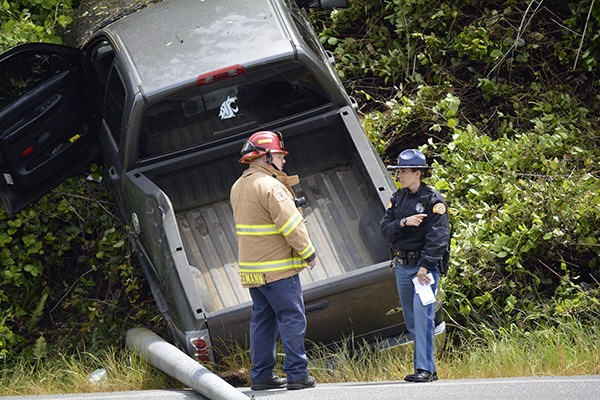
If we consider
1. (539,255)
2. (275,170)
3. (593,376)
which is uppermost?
(275,170)

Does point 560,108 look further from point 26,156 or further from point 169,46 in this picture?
point 26,156

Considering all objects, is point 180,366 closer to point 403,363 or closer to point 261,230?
point 261,230

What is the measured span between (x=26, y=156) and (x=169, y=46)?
161cm

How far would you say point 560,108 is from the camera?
9.67 m

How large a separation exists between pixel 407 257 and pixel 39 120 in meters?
3.70

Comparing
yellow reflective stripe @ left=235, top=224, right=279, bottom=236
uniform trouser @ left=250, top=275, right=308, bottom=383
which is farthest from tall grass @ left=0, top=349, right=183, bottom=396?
yellow reflective stripe @ left=235, top=224, right=279, bottom=236

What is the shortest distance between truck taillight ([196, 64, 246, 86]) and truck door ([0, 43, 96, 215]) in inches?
64.1

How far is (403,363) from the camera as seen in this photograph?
7.00 meters

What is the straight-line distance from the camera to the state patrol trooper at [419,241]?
21.3ft

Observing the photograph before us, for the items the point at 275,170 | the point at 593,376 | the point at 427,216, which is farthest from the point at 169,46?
the point at 593,376

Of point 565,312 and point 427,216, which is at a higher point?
point 427,216

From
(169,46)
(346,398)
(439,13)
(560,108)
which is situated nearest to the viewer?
(346,398)

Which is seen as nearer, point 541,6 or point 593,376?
point 593,376

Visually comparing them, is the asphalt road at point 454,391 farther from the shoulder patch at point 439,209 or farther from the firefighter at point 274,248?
the shoulder patch at point 439,209
